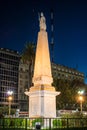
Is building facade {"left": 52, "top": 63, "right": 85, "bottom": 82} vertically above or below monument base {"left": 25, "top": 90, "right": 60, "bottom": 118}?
above

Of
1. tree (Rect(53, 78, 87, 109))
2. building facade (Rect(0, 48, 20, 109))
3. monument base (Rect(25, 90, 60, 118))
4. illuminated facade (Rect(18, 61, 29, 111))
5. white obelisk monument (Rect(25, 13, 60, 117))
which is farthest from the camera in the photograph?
illuminated facade (Rect(18, 61, 29, 111))

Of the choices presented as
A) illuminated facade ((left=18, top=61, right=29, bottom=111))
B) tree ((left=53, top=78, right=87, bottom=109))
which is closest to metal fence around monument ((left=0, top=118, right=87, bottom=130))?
tree ((left=53, top=78, right=87, bottom=109))

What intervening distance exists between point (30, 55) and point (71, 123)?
47.0m

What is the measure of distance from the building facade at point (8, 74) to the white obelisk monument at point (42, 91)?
6874 cm

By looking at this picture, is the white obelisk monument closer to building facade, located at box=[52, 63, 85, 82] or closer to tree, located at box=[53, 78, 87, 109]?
tree, located at box=[53, 78, 87, 109]

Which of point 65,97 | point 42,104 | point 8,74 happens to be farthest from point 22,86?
point 42,104

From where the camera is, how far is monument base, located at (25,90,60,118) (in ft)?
82.8

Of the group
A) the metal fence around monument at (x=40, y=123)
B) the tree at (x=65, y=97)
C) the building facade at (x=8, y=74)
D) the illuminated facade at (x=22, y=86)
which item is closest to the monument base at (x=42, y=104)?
the metal fence around monument at (x=40, y=123)

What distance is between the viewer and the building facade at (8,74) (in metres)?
95.4

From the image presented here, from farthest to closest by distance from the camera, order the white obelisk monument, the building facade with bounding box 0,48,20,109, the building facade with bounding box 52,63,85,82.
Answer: the building facade with bounding box 52,63,85,82 → the building facade with bounding box 0,48,20,109 → the white obelisk monument

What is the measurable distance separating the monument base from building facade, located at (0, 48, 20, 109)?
69210 mm

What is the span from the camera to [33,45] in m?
68.9

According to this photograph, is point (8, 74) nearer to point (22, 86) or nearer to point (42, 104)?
point (22, 86)

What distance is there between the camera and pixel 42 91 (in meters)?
25.5
